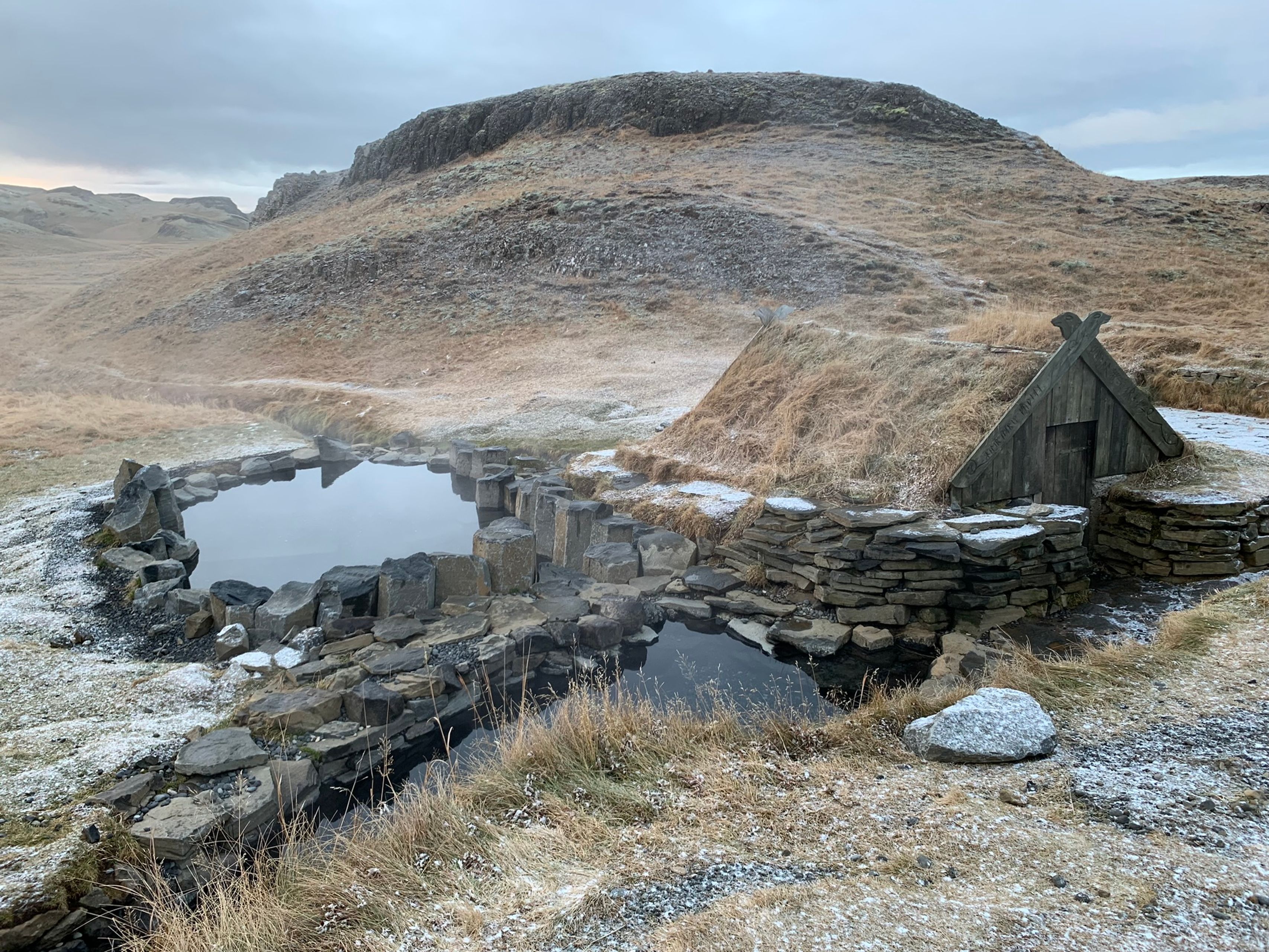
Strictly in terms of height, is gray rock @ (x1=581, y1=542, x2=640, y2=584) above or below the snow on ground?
below

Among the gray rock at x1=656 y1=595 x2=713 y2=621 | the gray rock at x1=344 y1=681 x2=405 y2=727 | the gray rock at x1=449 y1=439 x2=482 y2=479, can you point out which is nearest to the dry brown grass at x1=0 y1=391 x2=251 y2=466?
the gray rock at x1=449 y1=439 x2=482 y2=479

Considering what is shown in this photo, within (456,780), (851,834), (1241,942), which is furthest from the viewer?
(456,780)

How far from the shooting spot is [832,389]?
10891mm

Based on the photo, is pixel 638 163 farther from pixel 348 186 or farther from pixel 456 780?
pixel 456 780

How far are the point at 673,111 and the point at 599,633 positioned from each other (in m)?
40.0

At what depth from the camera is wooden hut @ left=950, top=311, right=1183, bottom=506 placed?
8.38 m

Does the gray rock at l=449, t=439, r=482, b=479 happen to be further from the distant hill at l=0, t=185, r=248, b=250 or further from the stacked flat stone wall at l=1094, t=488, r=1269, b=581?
the distant hill at l=0, t=185, r=248, b=250

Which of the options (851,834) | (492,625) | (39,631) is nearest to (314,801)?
(492,625)

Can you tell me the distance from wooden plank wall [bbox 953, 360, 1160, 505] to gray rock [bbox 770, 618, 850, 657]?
1.95 meters

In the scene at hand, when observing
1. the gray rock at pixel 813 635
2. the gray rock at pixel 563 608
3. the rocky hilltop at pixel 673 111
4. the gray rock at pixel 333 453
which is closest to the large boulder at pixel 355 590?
the gray rock at pixel 563 608

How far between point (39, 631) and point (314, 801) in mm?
4374

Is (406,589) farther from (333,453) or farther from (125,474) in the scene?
(333,453)

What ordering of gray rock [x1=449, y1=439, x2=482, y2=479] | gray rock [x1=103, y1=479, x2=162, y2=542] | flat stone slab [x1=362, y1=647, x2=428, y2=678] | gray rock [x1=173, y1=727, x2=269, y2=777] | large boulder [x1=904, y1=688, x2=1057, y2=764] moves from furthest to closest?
gray rock [x1=449, y1=439, x2=482, y2=479] → gray rock [x1=103, y1=479, x2=162, y2=542] → flat stone slab [x1=362, y1=647, x2=428, y2=678] → gray rock [x1=173, y1=727, x2=269, y2=777] → large boulder [x1=904, y1=688, x2=1057, y2=764]

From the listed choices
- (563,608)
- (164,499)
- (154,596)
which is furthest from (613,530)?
(164,499)
